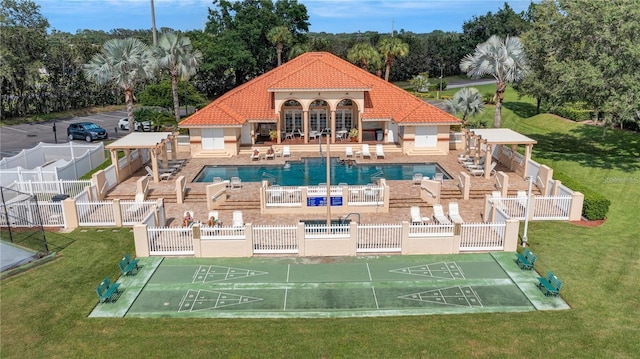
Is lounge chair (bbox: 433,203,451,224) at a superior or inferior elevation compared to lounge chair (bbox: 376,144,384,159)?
inferior

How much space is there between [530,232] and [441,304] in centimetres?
811

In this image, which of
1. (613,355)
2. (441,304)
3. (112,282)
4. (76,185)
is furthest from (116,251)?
(613,355)

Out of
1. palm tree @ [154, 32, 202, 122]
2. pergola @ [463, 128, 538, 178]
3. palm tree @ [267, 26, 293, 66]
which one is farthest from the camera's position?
palm tree @ [267, 26, 293, 66]

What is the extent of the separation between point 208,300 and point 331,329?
177 inches

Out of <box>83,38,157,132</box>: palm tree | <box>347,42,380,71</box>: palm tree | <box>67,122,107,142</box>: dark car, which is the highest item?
<box>347,42,380,71</box>: palm tree

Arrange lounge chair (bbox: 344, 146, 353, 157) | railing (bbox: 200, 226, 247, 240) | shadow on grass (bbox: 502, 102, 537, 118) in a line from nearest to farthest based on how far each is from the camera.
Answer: railing (bbox: 200, 226, 247, 240), lounge chair (bbox: 344, 146, 353, 157), shadow on grass (bbox: 502, 102, 537, 118)

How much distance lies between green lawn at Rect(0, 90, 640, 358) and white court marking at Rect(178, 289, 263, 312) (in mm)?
938

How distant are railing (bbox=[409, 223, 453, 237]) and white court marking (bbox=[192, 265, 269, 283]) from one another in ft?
20.5

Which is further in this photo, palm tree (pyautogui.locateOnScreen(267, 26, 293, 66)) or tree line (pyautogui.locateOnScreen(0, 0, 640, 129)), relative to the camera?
palm tree (pyautogui.locateOnScreen(267, 26, 293, 66))

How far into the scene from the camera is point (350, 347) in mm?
13359

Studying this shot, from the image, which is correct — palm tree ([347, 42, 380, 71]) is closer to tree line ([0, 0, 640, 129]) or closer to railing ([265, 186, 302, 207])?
tree line ([0, 0, 640, 129])

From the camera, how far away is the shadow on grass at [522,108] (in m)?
54.6

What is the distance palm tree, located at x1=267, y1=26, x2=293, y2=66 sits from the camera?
208 feet

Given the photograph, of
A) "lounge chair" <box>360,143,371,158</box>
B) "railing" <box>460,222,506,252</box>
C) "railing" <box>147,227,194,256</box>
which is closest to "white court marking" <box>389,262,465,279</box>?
"railing" <box>460,222,506,252</box>
